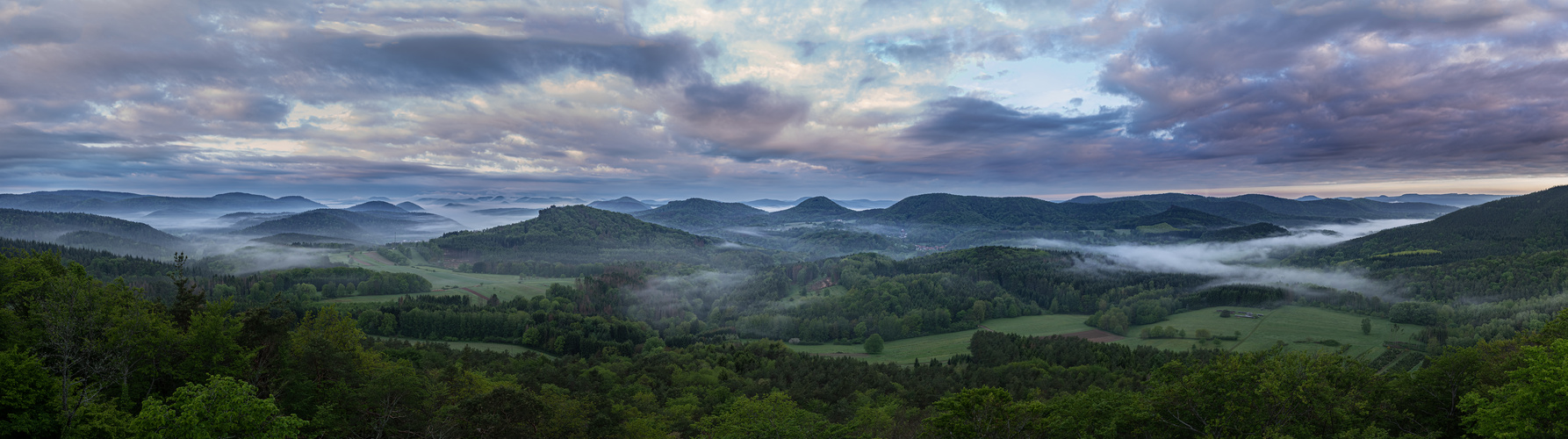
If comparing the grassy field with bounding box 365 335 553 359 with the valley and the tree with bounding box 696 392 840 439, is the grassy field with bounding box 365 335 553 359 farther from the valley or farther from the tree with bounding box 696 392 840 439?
the tree with bounding box 696 392 840 439

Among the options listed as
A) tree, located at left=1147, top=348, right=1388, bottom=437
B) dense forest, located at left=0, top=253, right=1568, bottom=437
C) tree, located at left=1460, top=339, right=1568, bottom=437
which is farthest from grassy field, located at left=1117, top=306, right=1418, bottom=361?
tree, located at left=1460, top=339, right=1568, bottom=437

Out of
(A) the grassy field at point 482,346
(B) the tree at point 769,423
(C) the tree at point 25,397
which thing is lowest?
(A) the grassy field at point 482,346

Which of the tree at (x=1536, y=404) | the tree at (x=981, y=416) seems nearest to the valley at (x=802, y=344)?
the tree at (x=981, y=416)

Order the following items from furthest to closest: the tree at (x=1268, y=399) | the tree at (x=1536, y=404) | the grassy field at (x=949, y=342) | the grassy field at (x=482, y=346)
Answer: the grassy field at (x=949, y=342) < the grassy field at (x=482, y=346) < the tree at (x=1268, y=399) < the tree at (x=1536, y=404)

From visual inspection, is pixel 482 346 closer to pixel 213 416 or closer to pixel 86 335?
pixel 86 335

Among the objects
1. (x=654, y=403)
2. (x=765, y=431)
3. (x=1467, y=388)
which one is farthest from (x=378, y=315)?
(x=1467, y=388)

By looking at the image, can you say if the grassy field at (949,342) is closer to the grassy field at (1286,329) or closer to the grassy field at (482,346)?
the grassy field at (1286,329)

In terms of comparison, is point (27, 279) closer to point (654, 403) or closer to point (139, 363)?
point (139, 363)
